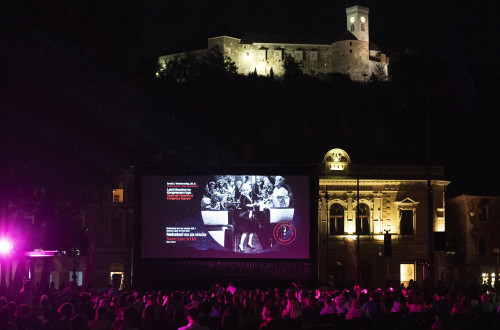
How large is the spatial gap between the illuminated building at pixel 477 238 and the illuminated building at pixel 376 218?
16.6 ft

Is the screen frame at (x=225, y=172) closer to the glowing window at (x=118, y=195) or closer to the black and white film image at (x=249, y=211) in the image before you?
the black and white film image at (x=249, y=211)

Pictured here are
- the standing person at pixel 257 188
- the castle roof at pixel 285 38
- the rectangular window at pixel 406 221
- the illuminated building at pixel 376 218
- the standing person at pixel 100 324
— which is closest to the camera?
the standing person at pixel 100 324

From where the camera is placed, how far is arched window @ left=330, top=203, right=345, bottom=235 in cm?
6425

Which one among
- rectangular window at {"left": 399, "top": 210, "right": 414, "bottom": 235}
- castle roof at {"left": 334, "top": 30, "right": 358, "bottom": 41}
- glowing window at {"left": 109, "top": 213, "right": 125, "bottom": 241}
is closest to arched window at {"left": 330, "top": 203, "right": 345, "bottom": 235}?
rectangular window at {"left": 399, "top": 210, "right": 414, "bottom": 235}

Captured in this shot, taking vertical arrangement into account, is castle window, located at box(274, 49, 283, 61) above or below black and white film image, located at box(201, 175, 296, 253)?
above

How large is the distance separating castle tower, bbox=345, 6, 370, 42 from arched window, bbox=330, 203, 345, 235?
95448 mm

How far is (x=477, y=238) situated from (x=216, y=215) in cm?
3058

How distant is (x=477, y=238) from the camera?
69.2m

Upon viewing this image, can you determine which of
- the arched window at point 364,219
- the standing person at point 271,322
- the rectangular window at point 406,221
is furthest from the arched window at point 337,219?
the standing person at point 271,322

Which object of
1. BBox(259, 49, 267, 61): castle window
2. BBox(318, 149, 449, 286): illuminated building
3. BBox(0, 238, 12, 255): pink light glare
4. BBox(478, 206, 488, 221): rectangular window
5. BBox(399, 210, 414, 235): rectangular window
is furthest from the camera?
BBox(259, 49, 267, 61): castle window

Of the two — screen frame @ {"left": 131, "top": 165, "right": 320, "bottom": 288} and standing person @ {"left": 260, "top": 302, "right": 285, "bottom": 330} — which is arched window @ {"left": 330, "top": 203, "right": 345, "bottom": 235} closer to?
screen frame @ {"left": 131, "top": 165, "right": 320, "bottom": 288}

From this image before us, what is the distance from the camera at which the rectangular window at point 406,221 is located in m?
65.1

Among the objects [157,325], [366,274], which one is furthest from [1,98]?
[366,274]

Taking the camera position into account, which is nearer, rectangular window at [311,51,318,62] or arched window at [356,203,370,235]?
arched window at [356,203,370,235]
